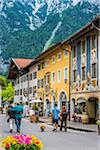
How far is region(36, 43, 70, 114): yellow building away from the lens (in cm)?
4394

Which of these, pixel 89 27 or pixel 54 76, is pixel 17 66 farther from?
pixel 89 27

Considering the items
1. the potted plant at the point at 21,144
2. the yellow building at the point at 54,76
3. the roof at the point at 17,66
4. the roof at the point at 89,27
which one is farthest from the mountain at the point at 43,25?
the potted plant at the point at 21,144

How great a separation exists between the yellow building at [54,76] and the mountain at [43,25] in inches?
577

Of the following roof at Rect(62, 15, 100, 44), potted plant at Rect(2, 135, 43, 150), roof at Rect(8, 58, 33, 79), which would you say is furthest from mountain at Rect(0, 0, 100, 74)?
potted plant at Rect(2, 135, 43, 150)

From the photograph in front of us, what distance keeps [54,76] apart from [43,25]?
144 ft

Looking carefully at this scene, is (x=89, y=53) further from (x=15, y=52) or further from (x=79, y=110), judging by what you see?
(x=15, y=52)

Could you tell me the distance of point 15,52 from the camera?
95812 mm

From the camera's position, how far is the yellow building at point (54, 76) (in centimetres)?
4394

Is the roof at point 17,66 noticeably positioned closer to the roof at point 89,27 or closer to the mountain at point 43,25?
the mountain at point 43,25

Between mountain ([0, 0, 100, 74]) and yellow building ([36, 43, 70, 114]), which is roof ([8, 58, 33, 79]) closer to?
mountain ([0, 0, 100, 74])

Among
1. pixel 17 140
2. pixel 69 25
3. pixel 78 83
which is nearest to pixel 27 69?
pixel 69 25

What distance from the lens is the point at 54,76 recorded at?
48906mm

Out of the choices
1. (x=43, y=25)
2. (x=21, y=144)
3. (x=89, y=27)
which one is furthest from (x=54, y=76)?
(x=43, y=25)

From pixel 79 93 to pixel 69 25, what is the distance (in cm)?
4457
